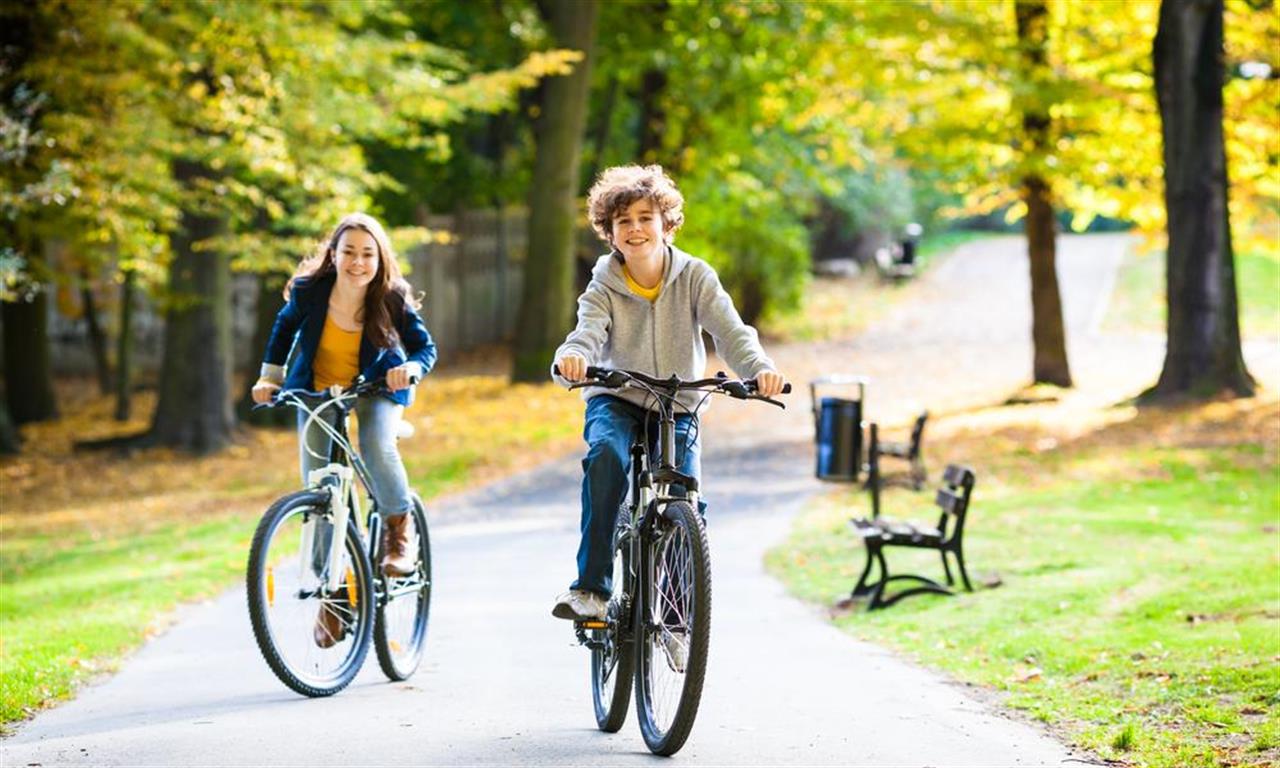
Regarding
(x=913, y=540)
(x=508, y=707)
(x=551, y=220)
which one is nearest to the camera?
(x=508, y=707)

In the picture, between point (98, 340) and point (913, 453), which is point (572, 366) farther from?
point (98, 340)

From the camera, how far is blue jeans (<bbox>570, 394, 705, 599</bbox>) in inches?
255

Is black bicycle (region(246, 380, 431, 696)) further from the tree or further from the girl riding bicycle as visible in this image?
the tree

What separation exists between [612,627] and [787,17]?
22962mm

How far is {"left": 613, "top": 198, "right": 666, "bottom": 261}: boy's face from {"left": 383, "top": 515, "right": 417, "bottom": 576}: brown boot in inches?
80.9

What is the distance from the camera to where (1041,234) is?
80.9ft

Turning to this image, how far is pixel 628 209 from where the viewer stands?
21.6 feet

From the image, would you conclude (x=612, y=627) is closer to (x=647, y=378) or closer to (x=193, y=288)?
(x=647, y=378)

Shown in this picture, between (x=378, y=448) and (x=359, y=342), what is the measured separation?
48cm

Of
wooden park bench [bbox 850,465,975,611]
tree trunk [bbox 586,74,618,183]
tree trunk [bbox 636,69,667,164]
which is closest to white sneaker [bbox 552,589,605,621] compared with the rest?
wooden park bench [bbox 850,465,975,611]

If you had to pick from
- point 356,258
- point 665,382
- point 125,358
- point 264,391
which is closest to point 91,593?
point 264,391

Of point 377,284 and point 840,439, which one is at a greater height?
point 377,284

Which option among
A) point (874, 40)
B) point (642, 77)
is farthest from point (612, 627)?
point (642, 77)

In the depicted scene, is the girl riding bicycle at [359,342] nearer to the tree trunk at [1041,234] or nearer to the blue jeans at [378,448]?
the blue jeans at [378,448]
